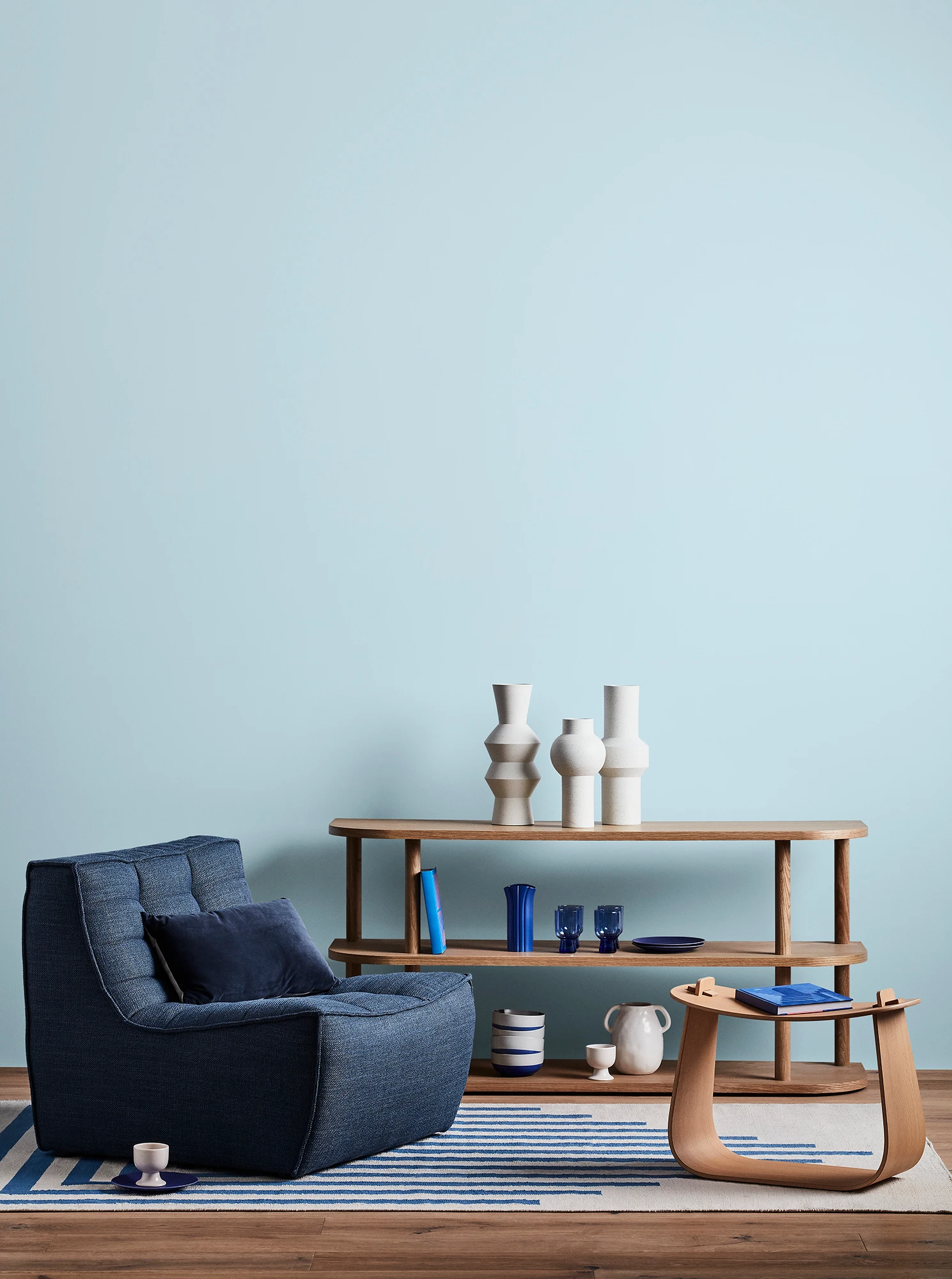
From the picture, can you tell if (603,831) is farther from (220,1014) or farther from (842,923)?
(220,1014)

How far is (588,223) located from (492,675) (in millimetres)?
1373

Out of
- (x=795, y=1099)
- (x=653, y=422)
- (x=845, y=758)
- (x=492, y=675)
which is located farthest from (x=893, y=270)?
(x=795, y=1099)

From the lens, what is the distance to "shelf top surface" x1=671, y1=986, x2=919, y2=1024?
8.73ft

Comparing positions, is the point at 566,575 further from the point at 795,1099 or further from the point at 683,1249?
the point at 683,1249

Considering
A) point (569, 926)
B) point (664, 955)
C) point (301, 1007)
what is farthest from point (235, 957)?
point (664, 955)

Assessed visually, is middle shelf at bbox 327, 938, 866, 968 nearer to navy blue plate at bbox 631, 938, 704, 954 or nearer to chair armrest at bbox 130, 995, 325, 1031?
navy blue plate at bbox 631, 938, 704, 954

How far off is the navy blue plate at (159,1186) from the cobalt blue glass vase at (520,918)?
112 centimetres

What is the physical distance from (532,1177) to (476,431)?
82.2 inches

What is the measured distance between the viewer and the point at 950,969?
12.6 ft

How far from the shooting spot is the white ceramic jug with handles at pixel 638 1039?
3512 millimetres

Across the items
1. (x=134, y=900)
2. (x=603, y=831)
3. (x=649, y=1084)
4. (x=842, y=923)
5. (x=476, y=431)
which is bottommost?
(x=649, y=1084)

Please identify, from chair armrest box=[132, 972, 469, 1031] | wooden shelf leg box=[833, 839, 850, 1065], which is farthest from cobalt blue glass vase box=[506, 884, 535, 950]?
wooden shelf leg box=[833, 839, 850, 1065]

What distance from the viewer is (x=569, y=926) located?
354cm

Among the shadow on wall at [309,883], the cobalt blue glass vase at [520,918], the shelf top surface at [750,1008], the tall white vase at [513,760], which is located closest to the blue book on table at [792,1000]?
the shelf top surface at [750,1008]
